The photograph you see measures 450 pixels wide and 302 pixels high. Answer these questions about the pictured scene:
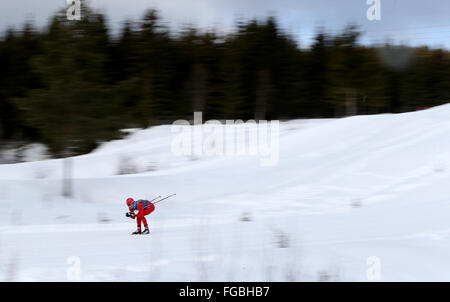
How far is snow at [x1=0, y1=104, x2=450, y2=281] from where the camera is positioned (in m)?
4.99

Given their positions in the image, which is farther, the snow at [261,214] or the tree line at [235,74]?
the tree line at [235,74]

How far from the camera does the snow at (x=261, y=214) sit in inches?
196

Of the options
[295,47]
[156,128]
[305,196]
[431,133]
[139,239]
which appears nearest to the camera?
[139,239]

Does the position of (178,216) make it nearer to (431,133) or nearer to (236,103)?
(431,133)

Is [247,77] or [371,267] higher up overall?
[247,77]

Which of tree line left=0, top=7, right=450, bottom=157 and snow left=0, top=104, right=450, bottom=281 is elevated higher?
tree line left=0, top=7, right=450, bottom=157

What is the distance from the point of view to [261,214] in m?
8.73

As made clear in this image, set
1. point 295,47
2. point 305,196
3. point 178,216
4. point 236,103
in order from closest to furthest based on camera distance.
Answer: point 178,216 < point 305,196 < point 236,103 < point 295,47

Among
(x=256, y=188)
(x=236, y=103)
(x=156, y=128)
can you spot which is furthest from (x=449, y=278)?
(x=236, y=103)

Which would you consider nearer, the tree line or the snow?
the snow

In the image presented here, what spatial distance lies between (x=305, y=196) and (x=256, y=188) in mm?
1661

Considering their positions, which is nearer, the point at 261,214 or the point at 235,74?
the point at 261,214

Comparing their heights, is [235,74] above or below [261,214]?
above

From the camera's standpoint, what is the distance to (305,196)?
403 inches
